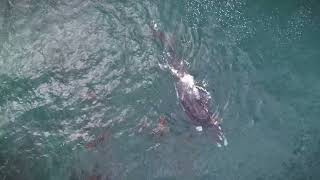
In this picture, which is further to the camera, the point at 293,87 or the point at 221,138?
the point at 293,87

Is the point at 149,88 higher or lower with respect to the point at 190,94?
higher

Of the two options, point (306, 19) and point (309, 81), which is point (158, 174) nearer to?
point (309, 81)

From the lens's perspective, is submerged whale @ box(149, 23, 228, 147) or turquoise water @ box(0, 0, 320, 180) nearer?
turquoise water @ box(0, 0, 320, 180)

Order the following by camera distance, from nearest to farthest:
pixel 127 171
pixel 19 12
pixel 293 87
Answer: pixel 19 12, pixel 127 171, pixel 293 87

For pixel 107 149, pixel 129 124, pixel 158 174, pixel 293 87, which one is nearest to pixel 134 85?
pixel 129 124
